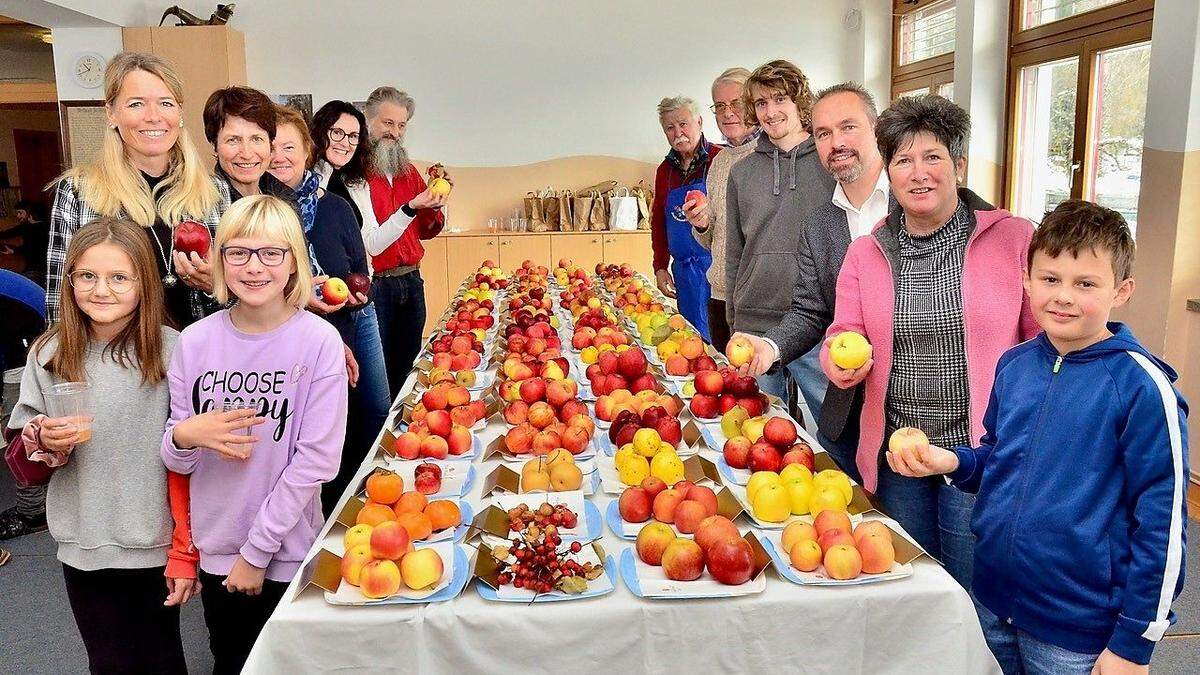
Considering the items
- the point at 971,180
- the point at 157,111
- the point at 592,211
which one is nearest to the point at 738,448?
the point at 157,111

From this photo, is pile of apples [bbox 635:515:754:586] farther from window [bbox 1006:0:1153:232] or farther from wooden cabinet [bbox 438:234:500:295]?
wooden cabinet [bbox 438:234:500:295]

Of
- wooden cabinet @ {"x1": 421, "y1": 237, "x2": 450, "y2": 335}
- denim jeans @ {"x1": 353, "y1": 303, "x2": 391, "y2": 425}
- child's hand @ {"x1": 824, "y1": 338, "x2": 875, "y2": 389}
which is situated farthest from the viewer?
wooden cabinet @ {"x1": 421, "y1": 237, "x2": 450, "y2": 335}

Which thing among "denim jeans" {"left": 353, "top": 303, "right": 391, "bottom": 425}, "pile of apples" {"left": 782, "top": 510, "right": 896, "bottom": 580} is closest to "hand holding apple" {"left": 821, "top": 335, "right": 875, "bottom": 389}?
"pile of apples" {"left": 782, "top": 510, "right": 896, "bottom": 580}

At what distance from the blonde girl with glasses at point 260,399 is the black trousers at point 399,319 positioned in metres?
2.33

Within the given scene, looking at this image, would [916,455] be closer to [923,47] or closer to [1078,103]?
[1078,103]

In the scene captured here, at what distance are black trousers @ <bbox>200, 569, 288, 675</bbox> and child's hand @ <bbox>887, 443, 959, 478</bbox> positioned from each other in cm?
122

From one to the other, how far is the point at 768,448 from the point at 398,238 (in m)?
2.43

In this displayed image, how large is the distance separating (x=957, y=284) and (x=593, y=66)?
19.7 ft

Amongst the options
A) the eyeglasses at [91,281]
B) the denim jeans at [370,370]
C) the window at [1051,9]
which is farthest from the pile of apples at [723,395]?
the window at [1051,9]

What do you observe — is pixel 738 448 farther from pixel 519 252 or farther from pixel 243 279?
pixel 519 252

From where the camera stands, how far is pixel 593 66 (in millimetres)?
7461

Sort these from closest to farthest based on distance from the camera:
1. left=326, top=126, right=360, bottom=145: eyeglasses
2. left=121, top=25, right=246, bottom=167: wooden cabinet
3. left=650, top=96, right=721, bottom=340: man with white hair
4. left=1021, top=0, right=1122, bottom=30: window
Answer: left=326, top=126, right=360, bottom=145: eyeglasses → left=1021, top=0, right=1122, bottom=30: window → left=650, top=96, right=721, bottom=340: man with white hair → left=121, top=25, right=246, bottom=167: wooden cabinet

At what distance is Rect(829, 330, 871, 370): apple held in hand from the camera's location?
1.89 metres

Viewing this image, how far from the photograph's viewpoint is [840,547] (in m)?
1.45
